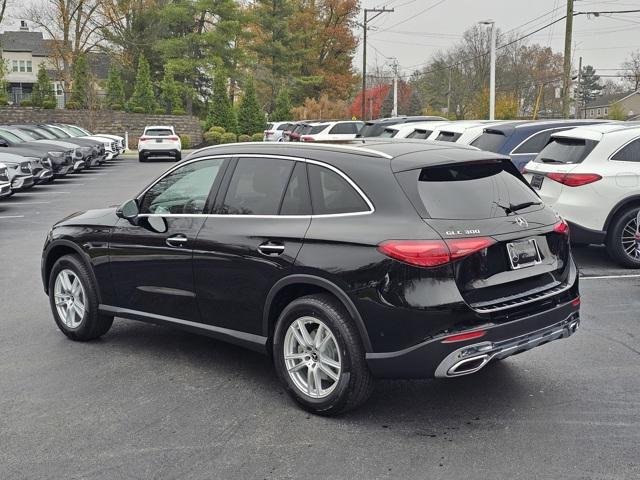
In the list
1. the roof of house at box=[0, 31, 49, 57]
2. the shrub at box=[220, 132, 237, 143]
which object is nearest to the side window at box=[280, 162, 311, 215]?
the shrub at box=[220, 132, 237, 143]

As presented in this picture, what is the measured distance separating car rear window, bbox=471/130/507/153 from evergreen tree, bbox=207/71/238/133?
43.4 meters

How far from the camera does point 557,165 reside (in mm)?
9617

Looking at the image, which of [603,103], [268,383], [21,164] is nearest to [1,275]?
[268,383]

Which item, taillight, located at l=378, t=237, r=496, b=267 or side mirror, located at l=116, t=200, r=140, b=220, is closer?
taillight, located at l=378, t=237, r=496, b=267

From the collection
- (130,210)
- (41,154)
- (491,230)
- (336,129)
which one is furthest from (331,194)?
(336,129)

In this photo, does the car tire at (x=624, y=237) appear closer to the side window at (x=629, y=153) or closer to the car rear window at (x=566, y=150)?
the side window at (x=629, y=153)

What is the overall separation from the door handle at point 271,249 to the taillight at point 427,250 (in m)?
0.76

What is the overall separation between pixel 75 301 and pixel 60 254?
48 centimetres

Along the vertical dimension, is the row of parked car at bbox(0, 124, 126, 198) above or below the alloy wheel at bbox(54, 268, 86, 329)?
above

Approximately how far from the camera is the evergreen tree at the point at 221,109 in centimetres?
5438

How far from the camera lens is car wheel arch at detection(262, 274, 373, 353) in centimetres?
453

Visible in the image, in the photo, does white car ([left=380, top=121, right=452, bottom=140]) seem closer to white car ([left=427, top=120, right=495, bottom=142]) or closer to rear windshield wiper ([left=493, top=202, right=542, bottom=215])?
white car ([left=427, top=120, right=495, bottom=142])

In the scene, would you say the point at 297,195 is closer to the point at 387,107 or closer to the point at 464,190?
the point at 464,190

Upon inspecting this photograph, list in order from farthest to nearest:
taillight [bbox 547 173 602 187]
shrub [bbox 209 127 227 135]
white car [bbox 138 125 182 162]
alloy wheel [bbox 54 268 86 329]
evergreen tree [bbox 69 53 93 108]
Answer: shrub [bbox 209 127 227 135], evergreen tree [bbox 69 53 93 108], white car [bbox 138 125 182 162], taillight [bbox 547 173 602 187], alloy wheel [bbox 54 268 86 329]
